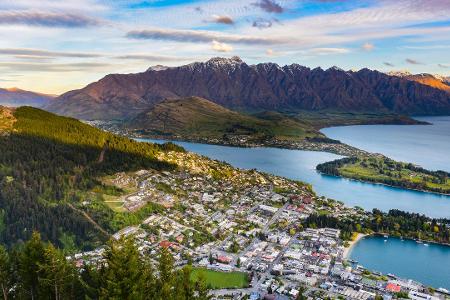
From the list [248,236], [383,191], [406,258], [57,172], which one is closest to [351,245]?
[406,258]

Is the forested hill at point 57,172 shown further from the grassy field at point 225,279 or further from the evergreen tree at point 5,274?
the evergreen tree at point 5,274

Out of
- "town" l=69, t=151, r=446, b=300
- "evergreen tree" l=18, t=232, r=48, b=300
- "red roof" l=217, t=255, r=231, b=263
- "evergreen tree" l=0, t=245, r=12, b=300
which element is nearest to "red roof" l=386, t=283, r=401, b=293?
"town" l=69, t=151, r=446, b=300

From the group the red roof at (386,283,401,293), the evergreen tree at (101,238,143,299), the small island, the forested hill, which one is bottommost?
the red roof at (386,283,401,293)

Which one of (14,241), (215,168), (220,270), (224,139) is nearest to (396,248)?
(220,270)

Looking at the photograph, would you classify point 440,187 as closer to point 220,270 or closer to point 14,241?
point 220,270

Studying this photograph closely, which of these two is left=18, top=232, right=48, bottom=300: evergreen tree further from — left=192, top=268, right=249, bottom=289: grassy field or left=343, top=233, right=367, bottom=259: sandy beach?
left=343, top=233, right=367, bottom=259: sandy beach

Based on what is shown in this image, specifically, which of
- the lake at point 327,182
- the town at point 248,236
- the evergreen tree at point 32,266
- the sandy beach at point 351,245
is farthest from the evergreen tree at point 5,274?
the lake at point 327,182
